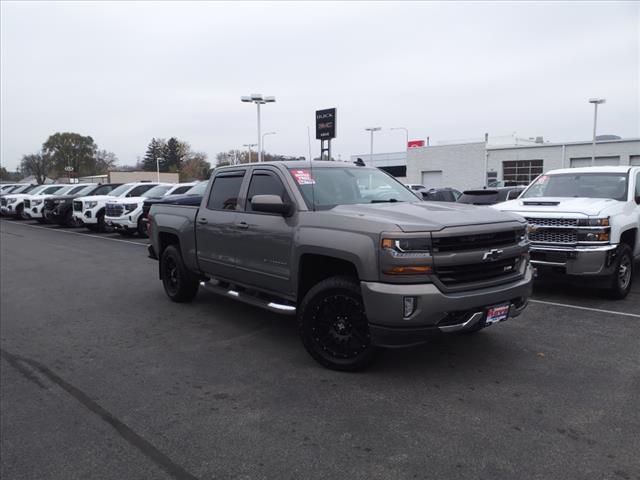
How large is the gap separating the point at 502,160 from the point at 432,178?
6.87 metres

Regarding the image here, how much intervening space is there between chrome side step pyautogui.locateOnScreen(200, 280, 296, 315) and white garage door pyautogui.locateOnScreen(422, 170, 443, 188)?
41431 mm

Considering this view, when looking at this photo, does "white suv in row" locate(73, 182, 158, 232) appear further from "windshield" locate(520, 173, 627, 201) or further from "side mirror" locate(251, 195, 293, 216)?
"side mirror" locate(251, 195, 293, 216)

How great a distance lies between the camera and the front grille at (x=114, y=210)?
1673 cm

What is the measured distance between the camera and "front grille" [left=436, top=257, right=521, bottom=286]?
420 cm

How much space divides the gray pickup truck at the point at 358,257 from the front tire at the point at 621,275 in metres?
3.06

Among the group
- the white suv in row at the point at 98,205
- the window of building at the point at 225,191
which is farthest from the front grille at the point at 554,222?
the white suv in row at the point at 98,205

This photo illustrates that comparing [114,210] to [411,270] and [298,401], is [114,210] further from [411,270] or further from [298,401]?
[411,270]

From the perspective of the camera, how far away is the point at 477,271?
4.41 m

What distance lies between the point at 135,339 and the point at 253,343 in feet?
4.61

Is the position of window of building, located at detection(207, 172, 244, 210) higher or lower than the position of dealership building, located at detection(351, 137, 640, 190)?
lower

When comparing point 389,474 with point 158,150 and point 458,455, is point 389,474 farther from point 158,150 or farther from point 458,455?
point 158,150

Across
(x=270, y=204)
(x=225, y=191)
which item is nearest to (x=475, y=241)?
(x=270, y=204)

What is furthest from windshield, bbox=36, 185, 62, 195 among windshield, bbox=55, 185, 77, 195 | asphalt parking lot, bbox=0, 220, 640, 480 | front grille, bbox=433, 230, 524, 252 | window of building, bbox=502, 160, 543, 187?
window of building, bbox=502, 160, 543, 187

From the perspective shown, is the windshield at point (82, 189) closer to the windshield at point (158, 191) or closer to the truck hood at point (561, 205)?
the windshield at point (158, 191)
